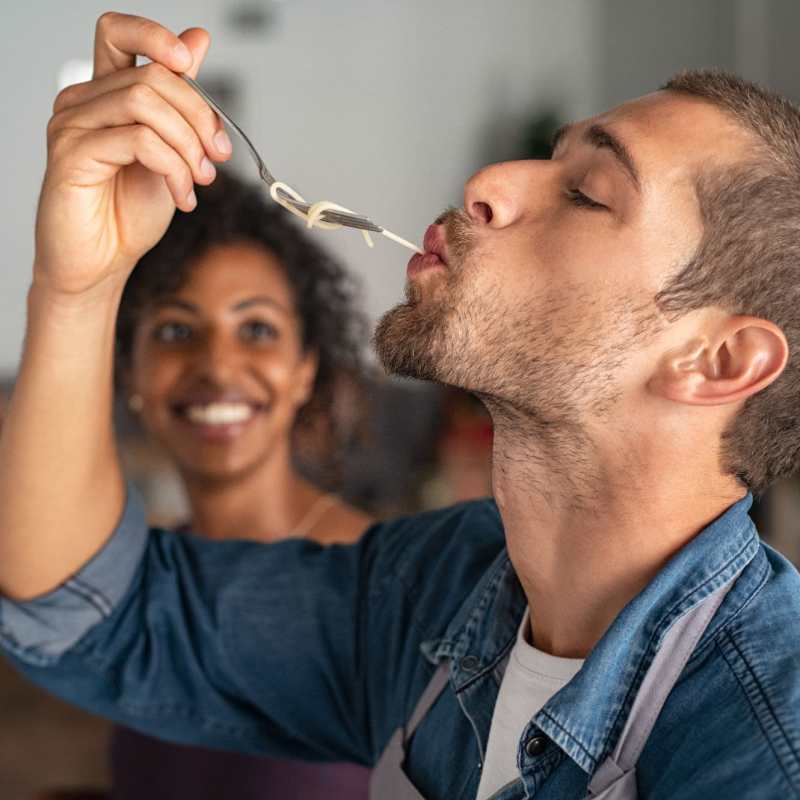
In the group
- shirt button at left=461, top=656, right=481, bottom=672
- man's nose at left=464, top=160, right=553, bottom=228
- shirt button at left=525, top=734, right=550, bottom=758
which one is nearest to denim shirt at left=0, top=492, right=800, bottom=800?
shirt button at left=461, top=656, right=481, bottom=672

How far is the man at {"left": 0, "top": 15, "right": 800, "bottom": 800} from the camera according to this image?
3.37 ft

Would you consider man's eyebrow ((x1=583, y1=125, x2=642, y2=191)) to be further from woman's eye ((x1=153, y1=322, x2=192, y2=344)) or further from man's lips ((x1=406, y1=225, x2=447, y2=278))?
woman's eye ((x1=153, y1=322, x2=192, y2=344))

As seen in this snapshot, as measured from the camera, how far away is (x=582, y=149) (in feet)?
3.98

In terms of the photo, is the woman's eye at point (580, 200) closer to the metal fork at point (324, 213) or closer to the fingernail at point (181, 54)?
the metal fork at point (324, 213)

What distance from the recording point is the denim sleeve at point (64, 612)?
4.48ft

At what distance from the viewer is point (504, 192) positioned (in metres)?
1.20

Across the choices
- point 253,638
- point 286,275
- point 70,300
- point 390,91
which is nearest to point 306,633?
point 253,638

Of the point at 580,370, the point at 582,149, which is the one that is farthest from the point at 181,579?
the point at 582,149

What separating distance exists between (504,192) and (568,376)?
210 millimetres

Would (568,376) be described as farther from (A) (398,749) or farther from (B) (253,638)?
(B) (253,638)

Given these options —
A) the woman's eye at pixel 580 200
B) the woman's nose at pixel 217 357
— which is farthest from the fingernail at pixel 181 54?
the woman's nose at pixel 217 357

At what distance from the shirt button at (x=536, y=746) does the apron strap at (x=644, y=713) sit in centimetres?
5

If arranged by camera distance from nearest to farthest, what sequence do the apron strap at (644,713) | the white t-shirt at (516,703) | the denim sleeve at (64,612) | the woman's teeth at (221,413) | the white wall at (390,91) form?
the apron strap at (644,713)
the white t-shirt at (516,703)
the denim sleeve at (64,612)
the woman's teeth at (221,413)
the white wall at (390,91)

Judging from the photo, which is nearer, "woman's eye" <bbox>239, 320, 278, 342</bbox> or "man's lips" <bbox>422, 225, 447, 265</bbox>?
"man's lips" <bbox>422, 225, 447, 265</bbox>
